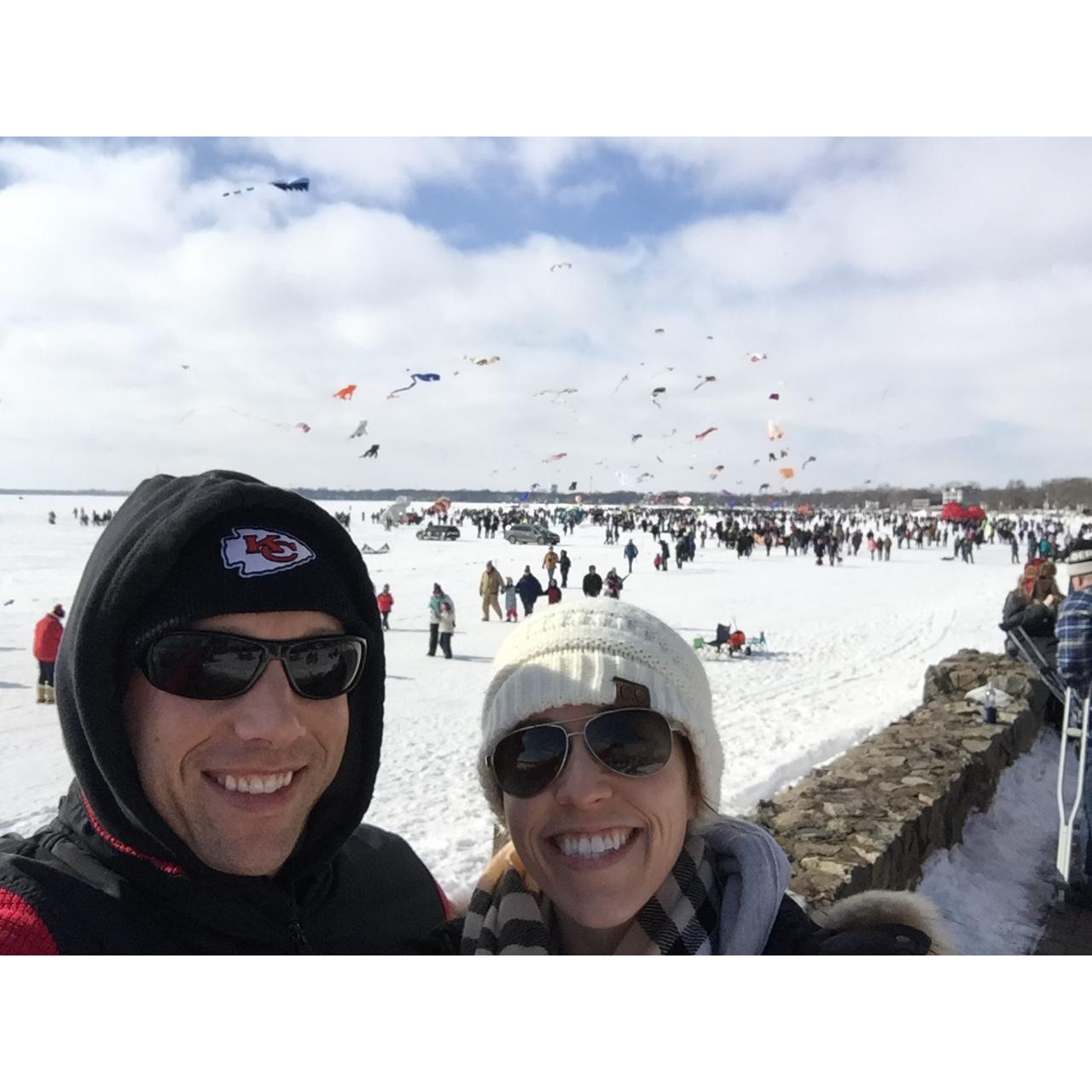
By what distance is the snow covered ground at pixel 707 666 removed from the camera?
6582mm

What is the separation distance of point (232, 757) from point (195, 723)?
4.1 inches

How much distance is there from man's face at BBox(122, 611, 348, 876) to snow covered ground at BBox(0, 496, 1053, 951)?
2956 mm

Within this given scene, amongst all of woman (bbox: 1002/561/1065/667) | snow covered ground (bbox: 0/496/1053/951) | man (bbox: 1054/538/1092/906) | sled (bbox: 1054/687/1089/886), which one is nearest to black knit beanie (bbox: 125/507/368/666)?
snow covered ground (bbox: 0/496/1053/951)

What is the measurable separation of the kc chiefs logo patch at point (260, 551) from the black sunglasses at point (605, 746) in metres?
0.65

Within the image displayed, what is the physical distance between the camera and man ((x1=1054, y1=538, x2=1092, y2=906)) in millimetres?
4160

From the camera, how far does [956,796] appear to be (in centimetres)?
526

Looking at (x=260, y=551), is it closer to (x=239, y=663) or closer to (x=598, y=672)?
(x=239, y=663)

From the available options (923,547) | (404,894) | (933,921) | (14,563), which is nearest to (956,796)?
(933,921)

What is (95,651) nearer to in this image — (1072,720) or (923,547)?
(1072,720)

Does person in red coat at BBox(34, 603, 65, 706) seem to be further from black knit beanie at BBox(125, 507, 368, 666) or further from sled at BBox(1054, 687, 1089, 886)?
sled at BBox(1054, 687, 1089, 886)

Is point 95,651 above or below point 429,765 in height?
above

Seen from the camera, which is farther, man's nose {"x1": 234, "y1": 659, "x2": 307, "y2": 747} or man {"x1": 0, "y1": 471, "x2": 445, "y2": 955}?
man's nose {"x1": 234, "y1": 659, "x2": 307, "y2": 747}

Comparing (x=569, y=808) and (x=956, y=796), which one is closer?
(x=569, y=808)

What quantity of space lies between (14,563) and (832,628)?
28.0 meters
